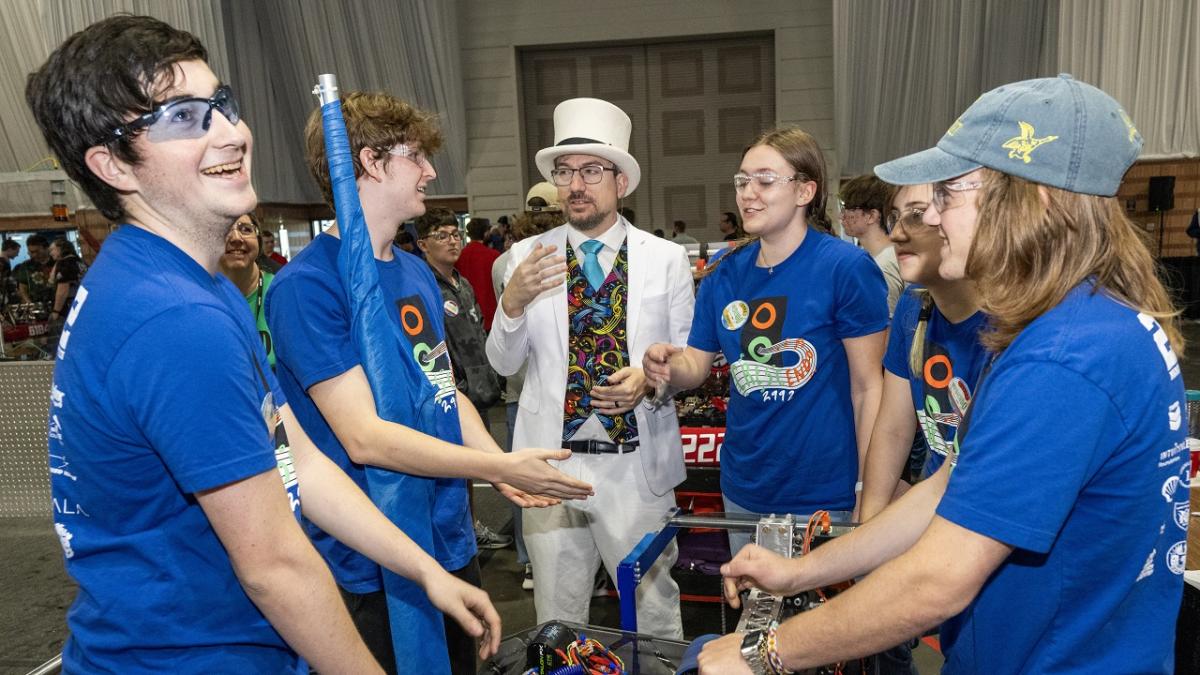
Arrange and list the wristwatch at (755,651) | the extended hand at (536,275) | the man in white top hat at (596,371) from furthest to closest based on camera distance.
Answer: the man in white top hat at (596,371) < the extended hand at (536,275) < the wristwatch at (755,651)

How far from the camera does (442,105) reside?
1490 centimetres

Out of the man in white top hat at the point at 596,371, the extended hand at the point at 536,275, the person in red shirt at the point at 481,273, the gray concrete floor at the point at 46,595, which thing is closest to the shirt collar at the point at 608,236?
the man in white top hat at the point at 596,371

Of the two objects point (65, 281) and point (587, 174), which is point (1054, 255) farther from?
point (65, 281)

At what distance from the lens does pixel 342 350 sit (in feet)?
5.94

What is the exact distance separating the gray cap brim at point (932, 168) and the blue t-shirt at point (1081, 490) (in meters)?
0.24

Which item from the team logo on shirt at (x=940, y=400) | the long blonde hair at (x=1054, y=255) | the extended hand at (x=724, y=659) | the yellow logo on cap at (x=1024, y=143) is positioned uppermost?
the yellow logo on cap at (x=1024, y=143)

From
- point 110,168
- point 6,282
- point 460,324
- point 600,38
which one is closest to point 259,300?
point 460,324

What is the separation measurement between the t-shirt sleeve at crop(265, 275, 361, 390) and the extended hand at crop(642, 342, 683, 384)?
103 cm

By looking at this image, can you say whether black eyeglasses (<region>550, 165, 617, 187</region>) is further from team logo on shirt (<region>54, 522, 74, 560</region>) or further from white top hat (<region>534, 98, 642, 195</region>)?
team logo on shirt (<region>54, 522, 74, 560</region>)

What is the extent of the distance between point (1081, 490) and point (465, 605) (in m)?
1.05

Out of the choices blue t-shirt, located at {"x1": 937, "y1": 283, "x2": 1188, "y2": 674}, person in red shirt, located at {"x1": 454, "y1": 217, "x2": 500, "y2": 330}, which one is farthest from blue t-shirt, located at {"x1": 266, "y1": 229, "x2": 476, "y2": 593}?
person in red shirt, located at {"x1": 454, "y1": 217, "x2": 500, "y2": 330}

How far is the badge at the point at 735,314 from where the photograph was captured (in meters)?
2.62

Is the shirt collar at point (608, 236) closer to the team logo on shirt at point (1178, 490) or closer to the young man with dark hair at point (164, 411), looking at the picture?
the young man with dark hair at point (164, 411)

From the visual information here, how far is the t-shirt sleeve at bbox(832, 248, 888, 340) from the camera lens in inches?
98.7
